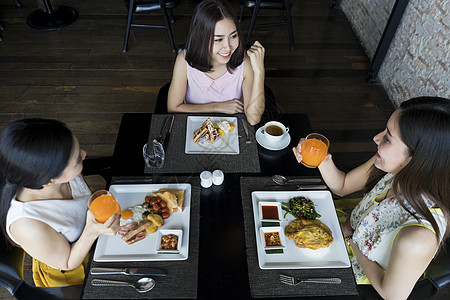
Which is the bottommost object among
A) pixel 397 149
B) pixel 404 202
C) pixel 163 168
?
pixel 163 168

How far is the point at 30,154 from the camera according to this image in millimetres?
1034

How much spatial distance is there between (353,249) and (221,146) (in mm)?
707

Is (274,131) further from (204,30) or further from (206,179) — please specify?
(204,30)

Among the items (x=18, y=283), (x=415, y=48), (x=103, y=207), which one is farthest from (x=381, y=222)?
(x=415, y=48)

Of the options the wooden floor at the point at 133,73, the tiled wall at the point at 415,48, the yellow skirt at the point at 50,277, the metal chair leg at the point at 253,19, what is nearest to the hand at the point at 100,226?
the yellow skirt at the point at 50,277

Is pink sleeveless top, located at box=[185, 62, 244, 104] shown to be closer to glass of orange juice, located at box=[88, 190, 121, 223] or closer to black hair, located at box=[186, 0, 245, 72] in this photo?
black hair, located at box=[186, 0, 245, 72]

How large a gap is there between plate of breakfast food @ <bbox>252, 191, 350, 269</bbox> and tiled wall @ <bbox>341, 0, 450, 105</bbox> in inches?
66.7

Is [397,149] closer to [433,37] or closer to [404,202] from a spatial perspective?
[404,202]

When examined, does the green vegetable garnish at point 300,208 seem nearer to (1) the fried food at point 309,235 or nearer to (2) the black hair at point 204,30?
(1) the fried food at point 309,235

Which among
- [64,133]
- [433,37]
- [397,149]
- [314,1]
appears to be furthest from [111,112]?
[314,1]

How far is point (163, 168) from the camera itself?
1447 millimetres

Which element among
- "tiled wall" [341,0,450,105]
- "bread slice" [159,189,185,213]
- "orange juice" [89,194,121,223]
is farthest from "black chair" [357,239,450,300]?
"tiled wall" [341,0,450,105]

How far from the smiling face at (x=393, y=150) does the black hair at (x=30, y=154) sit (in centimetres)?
109

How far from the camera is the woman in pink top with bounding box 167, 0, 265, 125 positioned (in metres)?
1.65
